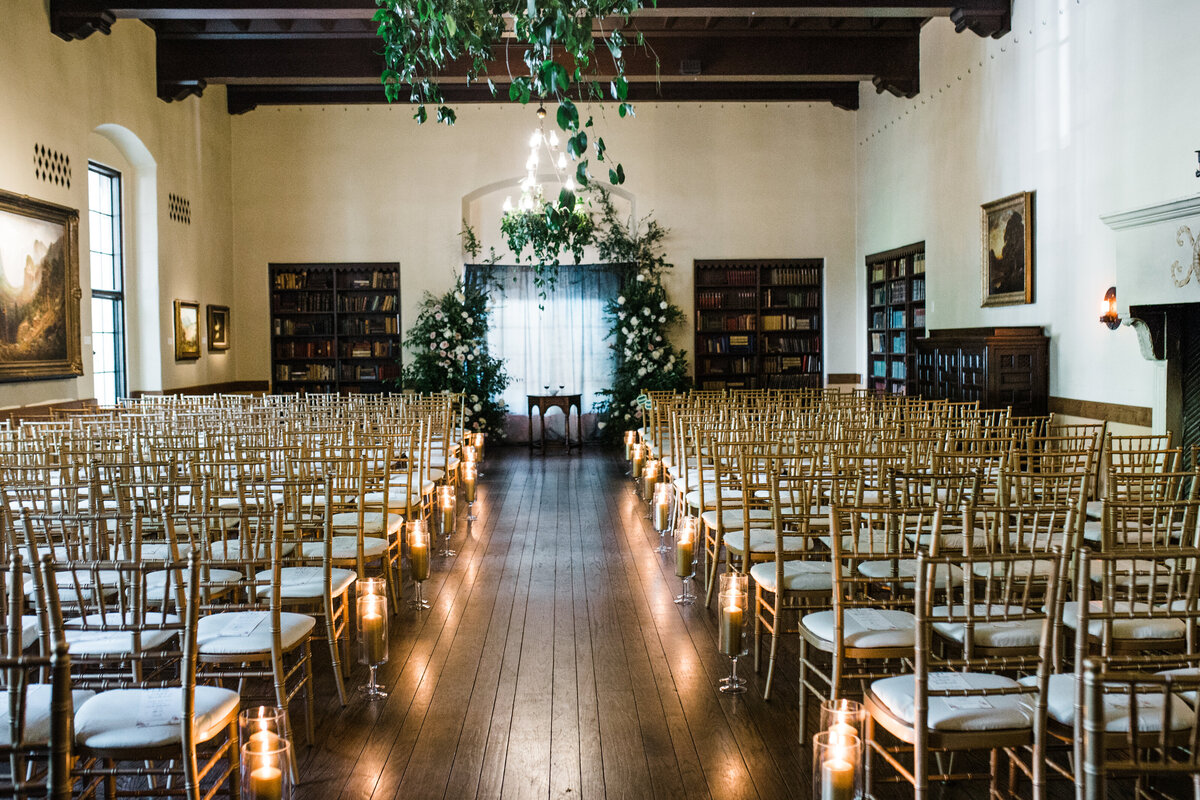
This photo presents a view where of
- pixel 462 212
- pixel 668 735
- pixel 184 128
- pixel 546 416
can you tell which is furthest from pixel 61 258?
pixel 668 735

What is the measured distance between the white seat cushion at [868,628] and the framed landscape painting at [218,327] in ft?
39.8

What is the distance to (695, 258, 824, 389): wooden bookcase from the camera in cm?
1522

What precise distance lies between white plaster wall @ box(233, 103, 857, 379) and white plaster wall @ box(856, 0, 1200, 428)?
2334 mm

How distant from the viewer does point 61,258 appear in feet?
31.4

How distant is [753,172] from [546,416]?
201 inches

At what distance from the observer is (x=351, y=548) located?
479 cm

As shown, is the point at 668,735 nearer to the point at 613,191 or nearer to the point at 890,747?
the point at 890,747

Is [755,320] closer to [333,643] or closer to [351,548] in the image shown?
[351,548]

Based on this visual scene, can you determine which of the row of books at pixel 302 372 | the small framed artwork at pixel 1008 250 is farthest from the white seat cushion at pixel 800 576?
the row of books at pixel 302 372

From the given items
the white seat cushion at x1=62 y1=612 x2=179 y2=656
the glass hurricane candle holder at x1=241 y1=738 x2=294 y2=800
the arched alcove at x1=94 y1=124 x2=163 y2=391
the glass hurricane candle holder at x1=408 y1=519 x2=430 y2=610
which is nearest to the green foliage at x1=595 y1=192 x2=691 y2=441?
the arched alcove at x1=94 y1=124 x2=163 y2=391

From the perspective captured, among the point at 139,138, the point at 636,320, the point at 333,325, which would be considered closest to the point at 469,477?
the point at 636,320

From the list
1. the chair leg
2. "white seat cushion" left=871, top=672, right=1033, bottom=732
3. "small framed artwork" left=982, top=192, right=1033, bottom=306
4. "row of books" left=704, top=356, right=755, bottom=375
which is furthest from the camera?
"row of books" left=704, top=356, right=755, bottom=375

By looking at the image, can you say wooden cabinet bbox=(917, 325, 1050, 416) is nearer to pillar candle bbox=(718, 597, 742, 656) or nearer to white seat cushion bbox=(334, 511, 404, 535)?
pillar candle bbox=(718, 597, 742, 656)

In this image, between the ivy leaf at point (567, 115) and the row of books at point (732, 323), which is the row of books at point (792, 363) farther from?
the ivy leaf at point (567, 115)
